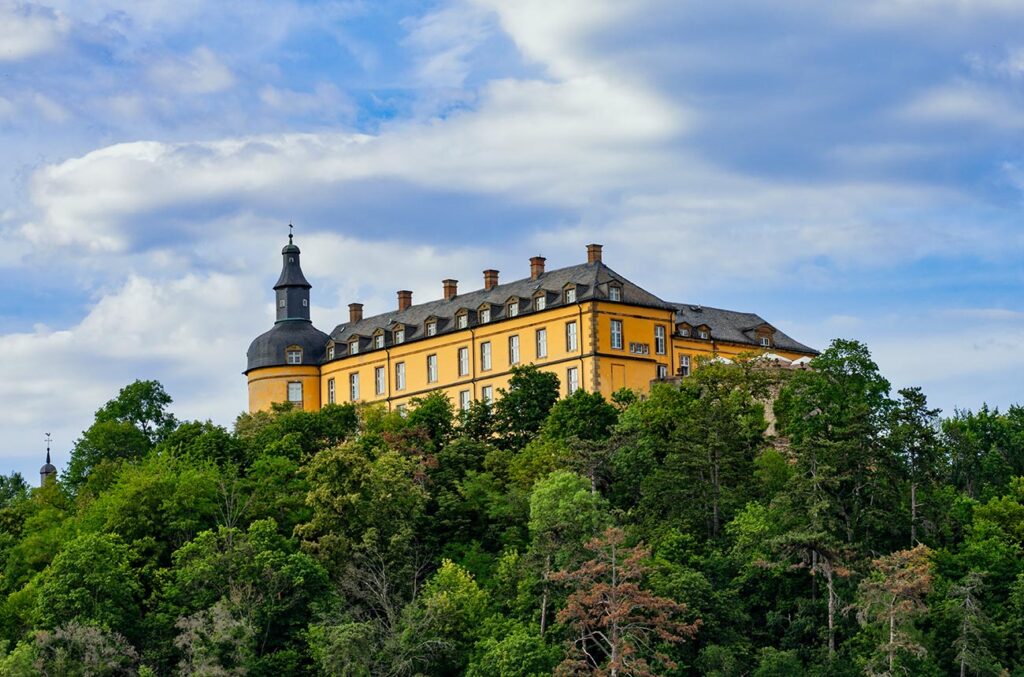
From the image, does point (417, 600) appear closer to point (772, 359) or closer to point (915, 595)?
point (915, 595)

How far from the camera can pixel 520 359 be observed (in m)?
87.9

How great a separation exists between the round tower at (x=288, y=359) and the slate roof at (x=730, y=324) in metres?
20.5

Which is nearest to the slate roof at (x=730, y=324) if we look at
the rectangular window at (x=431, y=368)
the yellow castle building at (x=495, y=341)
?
the yellow castle building at (x=495, y=341)

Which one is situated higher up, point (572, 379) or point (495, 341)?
point (495, 341)

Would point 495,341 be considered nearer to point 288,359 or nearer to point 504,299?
point 504,299

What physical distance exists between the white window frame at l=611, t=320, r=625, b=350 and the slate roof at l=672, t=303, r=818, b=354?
15.5 ft

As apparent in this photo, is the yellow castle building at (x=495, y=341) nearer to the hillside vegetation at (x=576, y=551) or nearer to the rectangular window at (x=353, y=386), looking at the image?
the rectangular window at (x=353, y=386)

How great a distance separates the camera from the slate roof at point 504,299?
86062mm

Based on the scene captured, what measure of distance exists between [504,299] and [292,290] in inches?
618

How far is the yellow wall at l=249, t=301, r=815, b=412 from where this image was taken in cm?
8444

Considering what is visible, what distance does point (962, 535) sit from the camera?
6862 cm

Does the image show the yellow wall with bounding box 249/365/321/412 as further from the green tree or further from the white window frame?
the white window frame

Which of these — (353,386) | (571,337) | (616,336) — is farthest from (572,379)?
(353,386)

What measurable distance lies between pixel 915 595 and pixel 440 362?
3585 cm
